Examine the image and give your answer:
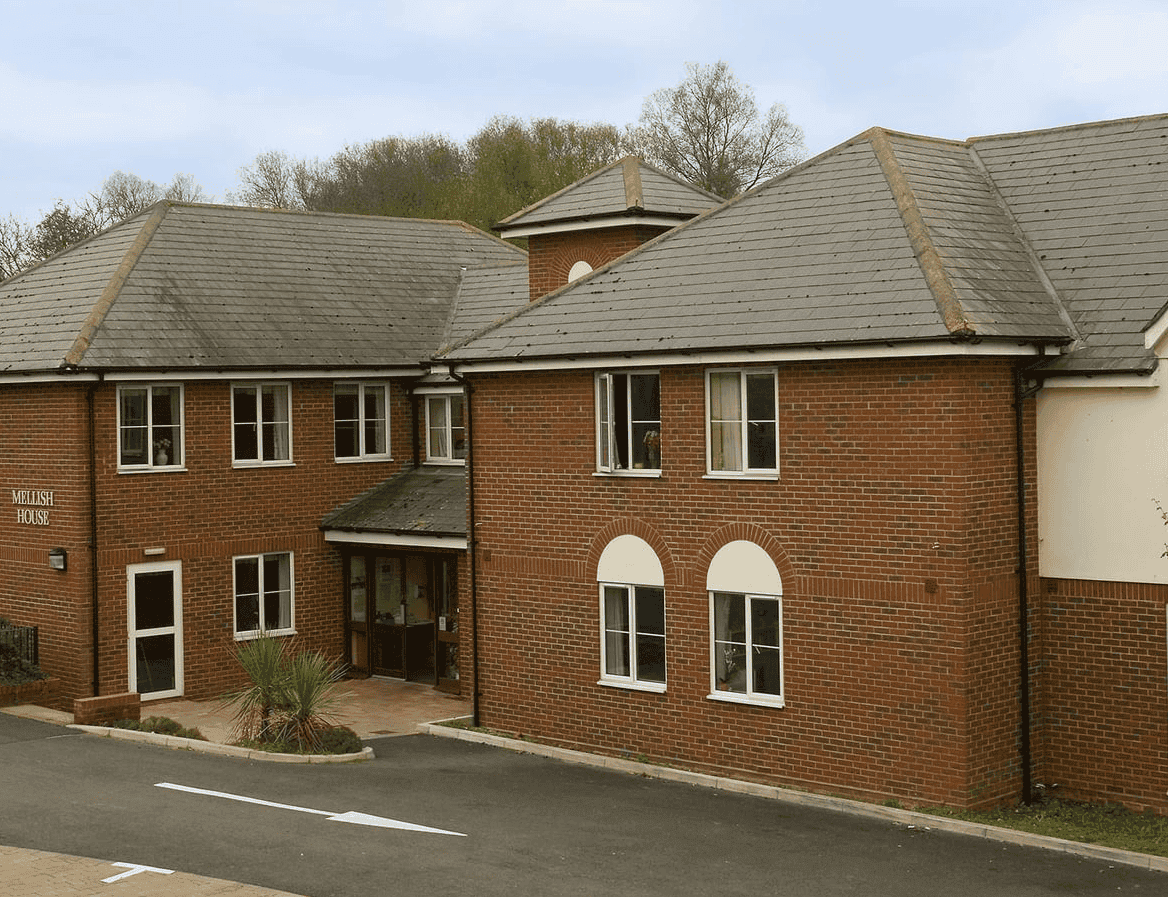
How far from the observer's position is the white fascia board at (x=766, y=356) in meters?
15.4

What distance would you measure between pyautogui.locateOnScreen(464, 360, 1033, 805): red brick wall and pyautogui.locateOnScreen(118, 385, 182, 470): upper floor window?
6.80 m

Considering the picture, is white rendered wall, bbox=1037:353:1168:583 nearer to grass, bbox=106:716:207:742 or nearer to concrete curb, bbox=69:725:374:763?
concrete curb, bbox=69:725:374:763

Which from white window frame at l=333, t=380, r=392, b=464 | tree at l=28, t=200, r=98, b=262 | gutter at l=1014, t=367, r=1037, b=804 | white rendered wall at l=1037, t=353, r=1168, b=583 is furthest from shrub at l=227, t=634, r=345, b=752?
tree at l=28, t=200, r=98, b=262

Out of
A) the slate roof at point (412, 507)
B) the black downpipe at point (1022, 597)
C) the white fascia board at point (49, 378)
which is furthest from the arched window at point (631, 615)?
the white fascia board at point (49, 378)

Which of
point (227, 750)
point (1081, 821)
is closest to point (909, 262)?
point (1081, 821)

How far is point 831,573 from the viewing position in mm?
16531

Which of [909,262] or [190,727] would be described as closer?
[909,262]

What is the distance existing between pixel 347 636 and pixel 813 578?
438 inches

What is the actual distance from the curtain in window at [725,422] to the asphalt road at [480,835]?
12.7 feet

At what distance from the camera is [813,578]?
1669cm

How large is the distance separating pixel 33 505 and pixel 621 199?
1051cm

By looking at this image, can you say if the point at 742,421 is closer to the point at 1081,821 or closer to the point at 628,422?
the point at 628,422

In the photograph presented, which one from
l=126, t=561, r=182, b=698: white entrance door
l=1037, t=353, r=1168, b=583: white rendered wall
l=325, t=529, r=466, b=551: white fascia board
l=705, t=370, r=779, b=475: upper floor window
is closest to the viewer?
l=1037, t=353, r=1168, b=583: white rendered wall

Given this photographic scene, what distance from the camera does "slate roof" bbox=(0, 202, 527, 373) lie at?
75.4 ft
